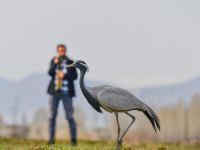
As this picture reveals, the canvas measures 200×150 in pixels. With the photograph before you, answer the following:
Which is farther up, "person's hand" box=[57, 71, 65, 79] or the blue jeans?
"person's hand" box=[57, 71, 65, 79]

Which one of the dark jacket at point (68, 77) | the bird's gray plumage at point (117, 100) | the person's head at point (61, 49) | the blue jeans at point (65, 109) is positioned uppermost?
the person's head at point (61, 49)

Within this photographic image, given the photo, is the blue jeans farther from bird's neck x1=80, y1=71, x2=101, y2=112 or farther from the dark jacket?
bird's neck x1=80, y1=71, x2=101, y2=112

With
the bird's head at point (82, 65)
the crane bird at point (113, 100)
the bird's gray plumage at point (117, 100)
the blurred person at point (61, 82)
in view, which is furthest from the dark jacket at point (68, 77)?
the bird's gray plumage at point (117, 100)

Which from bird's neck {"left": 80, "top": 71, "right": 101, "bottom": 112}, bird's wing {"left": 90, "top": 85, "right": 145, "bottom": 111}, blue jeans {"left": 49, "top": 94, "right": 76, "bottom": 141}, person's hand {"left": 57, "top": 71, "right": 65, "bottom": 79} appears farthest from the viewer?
blue jeans {"left": 49, "top": 94, "right": 76, "bottom": 141}

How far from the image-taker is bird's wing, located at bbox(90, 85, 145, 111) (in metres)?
12.6

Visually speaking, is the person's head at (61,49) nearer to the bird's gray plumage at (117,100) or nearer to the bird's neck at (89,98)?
the bird's neck at (89,98)

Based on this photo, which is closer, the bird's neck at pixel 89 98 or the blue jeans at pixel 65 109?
the bird's neck at pixel 89 98

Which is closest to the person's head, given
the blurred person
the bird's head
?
the blurred person

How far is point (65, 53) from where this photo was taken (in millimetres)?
18547

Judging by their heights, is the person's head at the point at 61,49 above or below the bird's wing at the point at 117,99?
above

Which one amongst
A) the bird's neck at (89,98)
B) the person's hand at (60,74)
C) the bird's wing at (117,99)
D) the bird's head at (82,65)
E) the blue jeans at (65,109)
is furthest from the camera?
the blue jeans at (65,109)

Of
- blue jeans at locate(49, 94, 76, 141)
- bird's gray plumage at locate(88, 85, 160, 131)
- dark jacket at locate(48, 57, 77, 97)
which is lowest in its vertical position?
bird's gray plumage at locate(88, 85, 160, 131)

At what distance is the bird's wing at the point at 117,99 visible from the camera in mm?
12617

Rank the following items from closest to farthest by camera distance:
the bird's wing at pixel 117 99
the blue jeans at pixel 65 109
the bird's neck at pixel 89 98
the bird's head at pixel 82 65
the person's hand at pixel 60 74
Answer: the bird's wing at pixel 117 99
the bird's neck at pixel 89 98
the bird's head at pixel 82 65
the person's hand at pixel 60 74
the blue jeans at pixel 65 109
